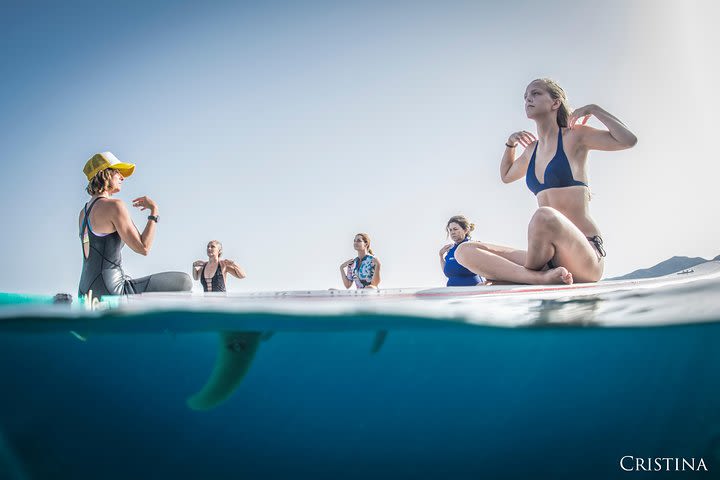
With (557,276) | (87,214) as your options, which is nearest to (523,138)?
(557,276)

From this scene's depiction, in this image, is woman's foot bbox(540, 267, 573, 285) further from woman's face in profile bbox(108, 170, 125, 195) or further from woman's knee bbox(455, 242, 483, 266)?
woman's face in profile bbox(108, 170, 125, 195)

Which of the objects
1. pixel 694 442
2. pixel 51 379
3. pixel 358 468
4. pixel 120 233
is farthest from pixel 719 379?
pixel 51 379

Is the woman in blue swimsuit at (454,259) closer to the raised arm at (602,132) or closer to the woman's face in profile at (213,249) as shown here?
the raised arm at (602,132)

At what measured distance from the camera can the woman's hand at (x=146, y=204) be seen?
3980 millimetres

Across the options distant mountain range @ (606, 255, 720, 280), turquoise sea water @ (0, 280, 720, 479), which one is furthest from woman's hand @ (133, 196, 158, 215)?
distant mountain range @ (606, 255, 720, 280)

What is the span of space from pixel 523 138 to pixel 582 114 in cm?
62

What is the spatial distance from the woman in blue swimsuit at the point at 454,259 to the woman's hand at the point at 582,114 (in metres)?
2.09

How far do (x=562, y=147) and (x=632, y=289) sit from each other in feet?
5.19

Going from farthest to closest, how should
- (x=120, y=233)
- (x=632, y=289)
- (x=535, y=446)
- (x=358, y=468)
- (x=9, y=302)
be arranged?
(x=535, y=446) → (x=358, y=468) → (x=9, y=302) → (x=632, y=289) → (x=120, y=233)

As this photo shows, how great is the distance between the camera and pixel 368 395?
9.73 metres

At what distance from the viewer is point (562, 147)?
4023mm

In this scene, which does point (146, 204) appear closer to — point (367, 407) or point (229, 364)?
point (229, 364)

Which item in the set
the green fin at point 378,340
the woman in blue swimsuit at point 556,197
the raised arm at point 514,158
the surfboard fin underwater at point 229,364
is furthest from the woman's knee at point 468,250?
the surfboard fin underwater at point 229,364

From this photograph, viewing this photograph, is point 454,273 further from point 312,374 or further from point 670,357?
point 670,357
